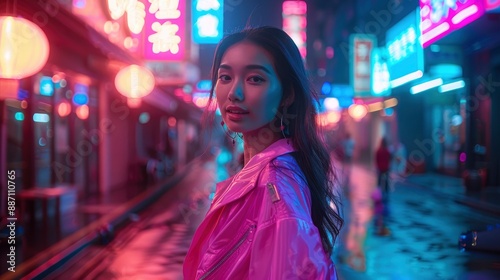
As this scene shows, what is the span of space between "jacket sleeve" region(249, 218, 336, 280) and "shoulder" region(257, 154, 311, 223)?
0.11 ft

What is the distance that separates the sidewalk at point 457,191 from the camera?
42.3ft

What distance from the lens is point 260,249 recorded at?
1.37m

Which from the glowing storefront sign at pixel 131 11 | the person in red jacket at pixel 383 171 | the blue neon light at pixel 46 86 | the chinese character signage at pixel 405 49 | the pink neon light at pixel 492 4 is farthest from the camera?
the chinese character signage at pixel 405 49

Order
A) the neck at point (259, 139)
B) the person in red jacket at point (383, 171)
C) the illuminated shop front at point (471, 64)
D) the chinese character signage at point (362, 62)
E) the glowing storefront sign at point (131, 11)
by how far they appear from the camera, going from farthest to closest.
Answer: the chinese character signage at point (362, 62), the person in red jacket at point (383, 171), the illuminated shop front at point (471, 64), the glowing storefront sign at point (131, 11), the neck at point (259, 139)

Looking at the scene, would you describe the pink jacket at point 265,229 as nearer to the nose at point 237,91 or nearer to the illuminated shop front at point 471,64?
the nose at point 237,91

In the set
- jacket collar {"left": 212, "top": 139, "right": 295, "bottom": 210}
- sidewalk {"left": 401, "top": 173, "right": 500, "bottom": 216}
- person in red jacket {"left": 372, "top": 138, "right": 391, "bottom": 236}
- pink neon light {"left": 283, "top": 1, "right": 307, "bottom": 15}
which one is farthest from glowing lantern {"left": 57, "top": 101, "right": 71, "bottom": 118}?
pink neon light {"left": 283, "top": 1, "right": 307, "bottom": 15}

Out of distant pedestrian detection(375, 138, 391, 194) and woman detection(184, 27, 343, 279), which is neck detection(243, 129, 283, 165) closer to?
woman detection(184, 27, 343, 279)

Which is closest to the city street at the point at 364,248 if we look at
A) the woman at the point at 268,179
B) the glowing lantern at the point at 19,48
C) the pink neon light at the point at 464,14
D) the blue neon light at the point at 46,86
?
the glowing lantern at the point at 19,48

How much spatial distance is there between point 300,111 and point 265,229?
54 cm

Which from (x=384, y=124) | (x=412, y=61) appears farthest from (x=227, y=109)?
(x=384, y=124)

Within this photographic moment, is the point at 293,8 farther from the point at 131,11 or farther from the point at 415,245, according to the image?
the point at 415,245

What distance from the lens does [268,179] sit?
57.9 inches

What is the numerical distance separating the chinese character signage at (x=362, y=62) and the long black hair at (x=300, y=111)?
27.6 meters

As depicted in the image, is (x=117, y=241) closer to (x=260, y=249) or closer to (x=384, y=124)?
A: (x=260, y=249)
